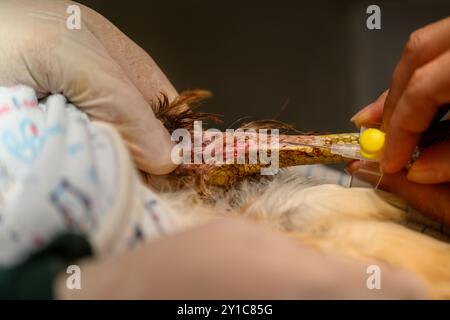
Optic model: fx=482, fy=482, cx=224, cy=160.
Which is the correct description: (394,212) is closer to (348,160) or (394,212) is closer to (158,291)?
(348,160)

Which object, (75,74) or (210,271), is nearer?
(210,271)

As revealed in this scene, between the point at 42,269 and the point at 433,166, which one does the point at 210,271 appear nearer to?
the point at 42,269

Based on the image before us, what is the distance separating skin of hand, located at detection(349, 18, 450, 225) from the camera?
462 millimetres

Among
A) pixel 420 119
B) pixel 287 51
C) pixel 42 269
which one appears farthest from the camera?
pixel 287 51

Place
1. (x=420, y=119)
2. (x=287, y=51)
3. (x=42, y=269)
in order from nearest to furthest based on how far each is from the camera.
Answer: (x=42, y=269) → (x=420, y=119) → (x=287, y=51)

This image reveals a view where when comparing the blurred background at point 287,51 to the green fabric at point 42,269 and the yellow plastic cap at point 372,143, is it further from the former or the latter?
the green fabric at point 42,269

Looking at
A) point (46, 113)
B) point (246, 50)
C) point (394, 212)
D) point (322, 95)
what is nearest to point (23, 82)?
point (46, 113)

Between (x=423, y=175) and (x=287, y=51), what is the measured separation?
0.67m

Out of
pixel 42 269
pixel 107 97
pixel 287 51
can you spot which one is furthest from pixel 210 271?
pixel 287 51

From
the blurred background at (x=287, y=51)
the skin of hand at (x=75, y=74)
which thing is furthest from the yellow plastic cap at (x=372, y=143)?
the blurred background at (x=287, y=51)

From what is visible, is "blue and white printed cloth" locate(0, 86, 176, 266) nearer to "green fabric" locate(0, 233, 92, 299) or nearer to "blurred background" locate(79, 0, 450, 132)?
"green fabric" locate(0, 233, 92, 299)

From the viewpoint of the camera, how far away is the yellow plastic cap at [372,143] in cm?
53

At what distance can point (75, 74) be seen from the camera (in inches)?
20.5

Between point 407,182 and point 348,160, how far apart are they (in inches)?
3.5
